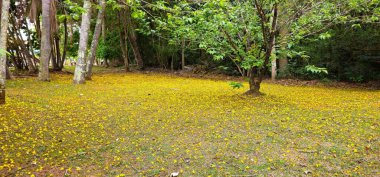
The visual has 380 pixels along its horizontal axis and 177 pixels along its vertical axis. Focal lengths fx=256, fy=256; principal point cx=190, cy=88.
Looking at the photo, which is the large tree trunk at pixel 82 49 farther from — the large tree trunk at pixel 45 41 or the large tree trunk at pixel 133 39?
the large tree trunk at pixel 133 39

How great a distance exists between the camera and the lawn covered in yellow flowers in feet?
8.54

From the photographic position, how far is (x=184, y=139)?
11.3 feet

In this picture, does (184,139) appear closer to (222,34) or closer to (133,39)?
(222,34)

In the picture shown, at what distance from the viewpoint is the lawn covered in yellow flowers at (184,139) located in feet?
8.54

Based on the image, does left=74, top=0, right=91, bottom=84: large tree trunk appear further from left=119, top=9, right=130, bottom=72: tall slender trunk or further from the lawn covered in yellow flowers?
left=119, top=9, right=130, bottom=72: tall slender trunk

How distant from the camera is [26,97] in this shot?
5.26 m

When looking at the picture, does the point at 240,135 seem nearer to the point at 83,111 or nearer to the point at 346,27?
the point at 83,111

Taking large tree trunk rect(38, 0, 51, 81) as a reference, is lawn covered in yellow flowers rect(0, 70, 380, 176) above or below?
below

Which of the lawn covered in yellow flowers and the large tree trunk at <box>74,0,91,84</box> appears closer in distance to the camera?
the lawn covered in yellow flowers

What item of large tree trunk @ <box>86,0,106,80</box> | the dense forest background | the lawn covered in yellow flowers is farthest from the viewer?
large tree trunk @ <box>86,0,106,80</box>

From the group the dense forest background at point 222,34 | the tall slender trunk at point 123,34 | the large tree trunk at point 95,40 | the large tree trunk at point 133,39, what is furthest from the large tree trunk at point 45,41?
the tall slender trunk at point 123,34

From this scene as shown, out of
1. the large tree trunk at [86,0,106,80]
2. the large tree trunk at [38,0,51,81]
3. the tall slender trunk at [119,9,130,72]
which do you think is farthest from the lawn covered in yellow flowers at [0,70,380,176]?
the tall slender trunk at [119,9,130,72]

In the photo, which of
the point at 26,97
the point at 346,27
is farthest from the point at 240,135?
the point at 346,27

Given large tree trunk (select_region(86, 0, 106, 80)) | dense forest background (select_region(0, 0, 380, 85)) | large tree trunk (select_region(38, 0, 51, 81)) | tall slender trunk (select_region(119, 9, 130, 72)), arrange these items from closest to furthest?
dense forest background (select_region(0, 0, 380, 85)) → large tree trunk (select_region(38, 0, 51, 81)) → large tree trunk (select_region(86, 0, 106, 80)) → tall slender trunk (select_region(119, 9, 130, 72))
